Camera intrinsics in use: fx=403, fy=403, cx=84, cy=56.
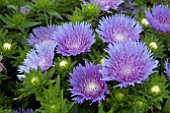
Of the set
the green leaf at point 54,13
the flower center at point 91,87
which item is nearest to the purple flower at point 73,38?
the flower center at point 91,87

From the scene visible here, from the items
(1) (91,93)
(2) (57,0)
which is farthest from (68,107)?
(2) (57,0)

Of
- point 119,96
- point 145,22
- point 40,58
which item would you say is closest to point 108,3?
point 145,22

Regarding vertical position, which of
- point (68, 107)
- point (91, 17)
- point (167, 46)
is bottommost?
point (68, 107)

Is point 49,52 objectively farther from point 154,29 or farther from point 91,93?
point 154,29

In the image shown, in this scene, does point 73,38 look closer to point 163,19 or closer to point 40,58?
point 40,58

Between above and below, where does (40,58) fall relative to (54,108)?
above

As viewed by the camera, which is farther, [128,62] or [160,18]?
[160,18]

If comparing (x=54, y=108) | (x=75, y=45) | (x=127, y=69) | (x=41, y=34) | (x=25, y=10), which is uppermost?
(x=25, y=10)

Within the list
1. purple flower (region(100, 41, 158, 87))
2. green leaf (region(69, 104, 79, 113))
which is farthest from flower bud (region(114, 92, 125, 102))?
green leaf (region(69, 104, 79, 113))

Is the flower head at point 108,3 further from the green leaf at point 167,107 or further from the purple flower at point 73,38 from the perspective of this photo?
the green leaf at point 167,107
